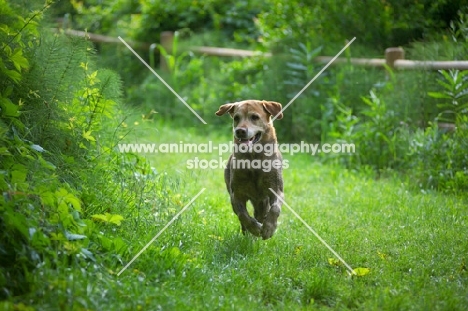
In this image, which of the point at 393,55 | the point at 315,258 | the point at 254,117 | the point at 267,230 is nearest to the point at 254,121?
A: the point at 254,117

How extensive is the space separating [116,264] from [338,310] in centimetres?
184

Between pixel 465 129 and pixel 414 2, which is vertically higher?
pixel 414 2

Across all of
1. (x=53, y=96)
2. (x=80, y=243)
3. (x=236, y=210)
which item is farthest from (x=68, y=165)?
(x=236, y=210)

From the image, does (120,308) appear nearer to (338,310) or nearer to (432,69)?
(338,310)

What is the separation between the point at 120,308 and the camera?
4.39m

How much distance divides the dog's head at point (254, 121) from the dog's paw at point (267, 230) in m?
0.92

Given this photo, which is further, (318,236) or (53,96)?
(318,236)

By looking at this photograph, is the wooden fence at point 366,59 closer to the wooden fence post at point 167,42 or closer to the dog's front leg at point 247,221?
the wooden fence post at point 167,42

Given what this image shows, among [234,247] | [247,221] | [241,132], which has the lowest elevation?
[234,247]

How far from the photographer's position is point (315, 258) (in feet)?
19.8

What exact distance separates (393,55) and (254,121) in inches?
211

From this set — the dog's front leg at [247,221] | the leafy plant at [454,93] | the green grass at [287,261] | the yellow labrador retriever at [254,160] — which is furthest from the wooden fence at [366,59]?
the dog's front leg at [247,221]

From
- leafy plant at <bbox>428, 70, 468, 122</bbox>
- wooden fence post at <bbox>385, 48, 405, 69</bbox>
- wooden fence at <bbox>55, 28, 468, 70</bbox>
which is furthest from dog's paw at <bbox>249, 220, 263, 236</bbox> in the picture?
wooden fence post at <bbox>385, 48, 405, 69</bbox>

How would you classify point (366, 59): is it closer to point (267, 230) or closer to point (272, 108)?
point (272, 108)
